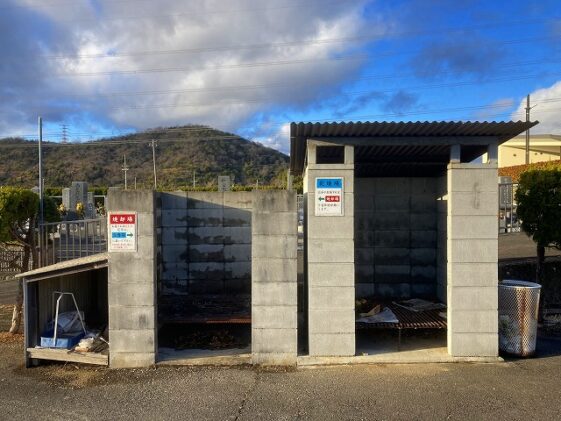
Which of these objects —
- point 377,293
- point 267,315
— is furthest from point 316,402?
point 377,293

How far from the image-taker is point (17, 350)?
733cm

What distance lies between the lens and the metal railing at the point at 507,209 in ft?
38.5

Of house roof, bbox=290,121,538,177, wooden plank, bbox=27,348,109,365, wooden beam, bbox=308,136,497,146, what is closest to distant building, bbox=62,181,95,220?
wooden plank, bbox=27,348,109,365

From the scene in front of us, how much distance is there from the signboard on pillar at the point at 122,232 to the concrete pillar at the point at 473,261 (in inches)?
172

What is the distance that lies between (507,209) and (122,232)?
9.81 meters

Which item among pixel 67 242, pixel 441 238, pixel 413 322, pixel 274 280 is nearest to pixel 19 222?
pixel 67 242

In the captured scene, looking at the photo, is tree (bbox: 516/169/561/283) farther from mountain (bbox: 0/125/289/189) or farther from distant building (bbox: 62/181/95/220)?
mountain (bbox: 0/125/289/189)

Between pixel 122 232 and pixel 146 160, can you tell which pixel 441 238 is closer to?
pixel 122 232

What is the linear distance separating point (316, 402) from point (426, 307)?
3.14m

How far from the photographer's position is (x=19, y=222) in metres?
7.92

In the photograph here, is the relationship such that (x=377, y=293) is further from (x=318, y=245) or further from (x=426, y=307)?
(x=318, y=245)

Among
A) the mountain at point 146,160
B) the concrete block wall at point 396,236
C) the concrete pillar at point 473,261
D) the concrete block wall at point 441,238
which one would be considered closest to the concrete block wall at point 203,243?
the concrete block wall at point 396,236

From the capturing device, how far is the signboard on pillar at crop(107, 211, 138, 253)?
6281 mm

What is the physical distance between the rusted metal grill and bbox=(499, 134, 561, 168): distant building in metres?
36.9
